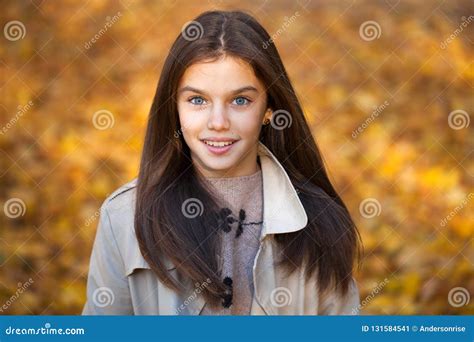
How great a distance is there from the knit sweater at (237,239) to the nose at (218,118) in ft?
0.78

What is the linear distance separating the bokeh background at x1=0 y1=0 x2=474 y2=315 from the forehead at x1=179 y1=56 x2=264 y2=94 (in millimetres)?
760

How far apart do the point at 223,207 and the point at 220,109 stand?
37 centimetres

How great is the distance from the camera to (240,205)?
107 inches

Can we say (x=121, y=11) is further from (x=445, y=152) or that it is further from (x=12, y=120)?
(x=445, y=152)

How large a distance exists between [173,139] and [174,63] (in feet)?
0.88

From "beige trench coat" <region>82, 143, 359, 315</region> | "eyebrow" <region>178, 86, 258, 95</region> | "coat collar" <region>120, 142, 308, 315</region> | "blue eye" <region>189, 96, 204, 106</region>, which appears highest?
"eyebrow" <region>178, 86, 258, 95</region>

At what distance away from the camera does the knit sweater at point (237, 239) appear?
2654mm

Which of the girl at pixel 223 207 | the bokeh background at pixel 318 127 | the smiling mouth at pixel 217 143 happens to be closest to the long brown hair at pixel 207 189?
the girl at pixel 223 207

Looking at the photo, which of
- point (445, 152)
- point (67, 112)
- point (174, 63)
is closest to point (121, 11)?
point (67, 112)

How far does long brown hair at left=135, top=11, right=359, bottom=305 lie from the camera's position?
2.55m

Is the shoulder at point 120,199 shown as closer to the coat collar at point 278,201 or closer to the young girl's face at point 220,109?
the young girl's face at point 220,109

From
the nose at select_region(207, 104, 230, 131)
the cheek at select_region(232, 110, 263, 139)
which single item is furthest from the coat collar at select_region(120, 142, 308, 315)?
the nose at select_region(207, 104, 230, 131)

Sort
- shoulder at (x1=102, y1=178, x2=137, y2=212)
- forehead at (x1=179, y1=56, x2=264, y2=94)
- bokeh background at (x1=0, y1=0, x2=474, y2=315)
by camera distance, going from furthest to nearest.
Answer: bokeh background at (x1=0, y1=0, x2=474, y2=315) → shoulder at (x1=102, y1=178, x2=137, y2=212) → forehead at (x1=179, y1=56, x2=264, y2=94)

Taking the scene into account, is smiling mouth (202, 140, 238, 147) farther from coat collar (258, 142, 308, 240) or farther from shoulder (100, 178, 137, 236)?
shoulder (100, 178, 137, 236)
